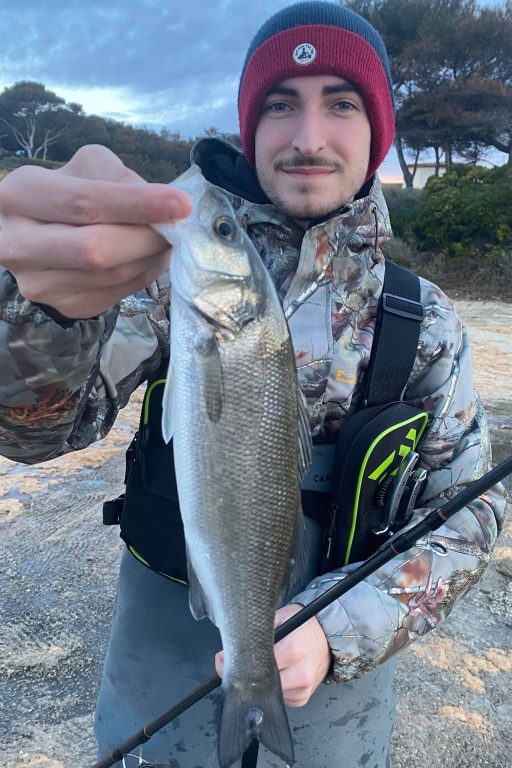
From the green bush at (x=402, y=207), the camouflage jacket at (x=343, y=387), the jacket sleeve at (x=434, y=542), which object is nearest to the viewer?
the camouflage jacket at (x=343, y=387)

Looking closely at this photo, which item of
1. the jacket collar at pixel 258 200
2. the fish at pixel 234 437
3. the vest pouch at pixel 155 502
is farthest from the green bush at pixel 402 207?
the fish at pixel 234 437

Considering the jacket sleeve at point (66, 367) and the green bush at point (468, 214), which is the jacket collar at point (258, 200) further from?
the green bush at point (468, 214)

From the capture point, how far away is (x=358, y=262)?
232cm

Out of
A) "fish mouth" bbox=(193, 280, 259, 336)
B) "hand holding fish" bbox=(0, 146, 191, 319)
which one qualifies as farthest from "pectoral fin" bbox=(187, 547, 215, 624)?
"hand holding fish" bbox=(0, 146, 191, 319)

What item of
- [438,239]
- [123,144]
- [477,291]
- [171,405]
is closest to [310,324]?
[171,405]

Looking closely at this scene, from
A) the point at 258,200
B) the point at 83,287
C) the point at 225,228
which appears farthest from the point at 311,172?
the point at 83,287

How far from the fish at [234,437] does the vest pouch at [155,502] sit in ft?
2.01

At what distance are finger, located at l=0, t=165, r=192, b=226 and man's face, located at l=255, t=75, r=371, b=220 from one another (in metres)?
1.15

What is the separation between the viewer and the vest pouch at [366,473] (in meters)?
2.04

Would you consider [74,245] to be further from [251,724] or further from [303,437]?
[251,724]

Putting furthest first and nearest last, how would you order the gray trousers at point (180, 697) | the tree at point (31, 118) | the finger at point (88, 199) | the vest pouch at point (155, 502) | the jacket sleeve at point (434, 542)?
the tree at point (31, 118)
the gray trousers at point (180, 697)
the vest pouch at point (155, 502)
the jacket sleeve at point (434, 542)
the finger at point (88, 199)

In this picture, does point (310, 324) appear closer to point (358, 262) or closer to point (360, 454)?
point (358, 262)

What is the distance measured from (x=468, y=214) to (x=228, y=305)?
17.4m

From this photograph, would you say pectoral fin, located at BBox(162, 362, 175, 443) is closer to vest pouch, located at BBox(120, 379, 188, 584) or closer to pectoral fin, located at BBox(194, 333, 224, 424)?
pectoral fin, located at BBox(194, 333, 224, 424)
